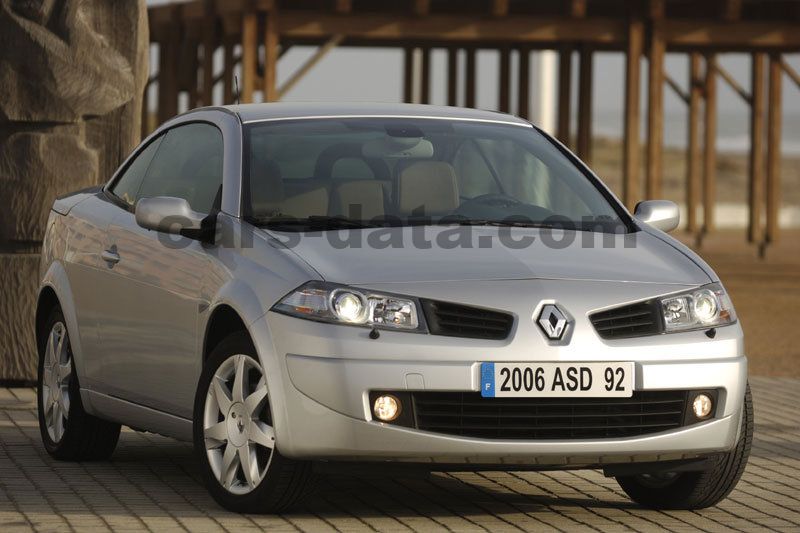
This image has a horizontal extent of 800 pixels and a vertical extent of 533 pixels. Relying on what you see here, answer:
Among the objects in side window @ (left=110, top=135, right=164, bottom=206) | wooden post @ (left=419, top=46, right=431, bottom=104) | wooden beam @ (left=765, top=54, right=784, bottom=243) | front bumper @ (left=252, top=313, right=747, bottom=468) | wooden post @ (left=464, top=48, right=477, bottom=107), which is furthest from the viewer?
wooden post @ (left=419, top=46, right=431, bottom=104)

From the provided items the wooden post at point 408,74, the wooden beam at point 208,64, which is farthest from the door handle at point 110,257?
the wooden post at point 408,74

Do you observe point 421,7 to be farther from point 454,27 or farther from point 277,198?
point 277,198

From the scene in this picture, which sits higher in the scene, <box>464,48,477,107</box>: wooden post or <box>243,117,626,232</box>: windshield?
<box>243,117,626,232</box>: windshield

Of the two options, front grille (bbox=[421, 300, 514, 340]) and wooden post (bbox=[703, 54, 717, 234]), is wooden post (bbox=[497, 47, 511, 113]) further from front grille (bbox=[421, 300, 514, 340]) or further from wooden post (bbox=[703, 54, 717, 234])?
front grille (bbox=[421, 300, 514, 340])

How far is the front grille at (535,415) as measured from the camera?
5906 mm

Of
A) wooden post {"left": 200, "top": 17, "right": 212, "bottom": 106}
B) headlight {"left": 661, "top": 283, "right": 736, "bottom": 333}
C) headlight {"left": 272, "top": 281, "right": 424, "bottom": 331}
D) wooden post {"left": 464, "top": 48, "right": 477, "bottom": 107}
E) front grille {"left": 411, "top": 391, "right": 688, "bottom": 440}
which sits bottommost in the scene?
wooden post {"left": 464, "top": 48, "right": 477, "bottom": 107}

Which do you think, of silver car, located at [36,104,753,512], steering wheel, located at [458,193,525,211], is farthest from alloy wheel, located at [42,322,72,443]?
steering wheel, located at [458,193,525,211]

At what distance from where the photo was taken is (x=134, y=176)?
802 centimetres

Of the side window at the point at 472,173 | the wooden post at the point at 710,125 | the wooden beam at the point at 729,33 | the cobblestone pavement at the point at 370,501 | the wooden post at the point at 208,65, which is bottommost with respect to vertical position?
the wooden post at the point at 710,125

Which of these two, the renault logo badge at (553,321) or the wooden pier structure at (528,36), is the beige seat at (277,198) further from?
the wooden pier structure at (528,36)

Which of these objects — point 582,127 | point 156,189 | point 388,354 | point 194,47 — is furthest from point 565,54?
point 388,354

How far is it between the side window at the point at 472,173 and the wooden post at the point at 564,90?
19.5m

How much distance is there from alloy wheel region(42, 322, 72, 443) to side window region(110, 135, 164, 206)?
0.67m

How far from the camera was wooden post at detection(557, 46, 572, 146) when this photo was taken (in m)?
26.9
